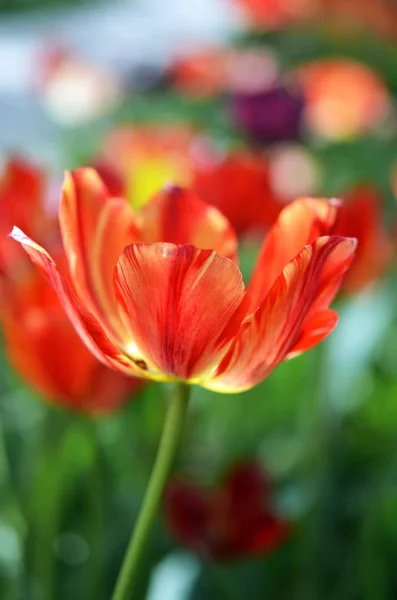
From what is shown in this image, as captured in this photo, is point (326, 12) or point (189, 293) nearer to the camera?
point (189, 293)

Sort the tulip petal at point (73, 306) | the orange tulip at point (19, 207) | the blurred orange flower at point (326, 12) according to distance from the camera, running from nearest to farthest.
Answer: the tulip petal at point (73, 306) < the orange tulip at point (19, 207) < the blurred orange flower at point (326, 12)

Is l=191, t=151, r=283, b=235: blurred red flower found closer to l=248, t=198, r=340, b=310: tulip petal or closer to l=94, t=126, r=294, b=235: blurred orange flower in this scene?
l=94, t=126, r=294, b=235: blurred orange flower

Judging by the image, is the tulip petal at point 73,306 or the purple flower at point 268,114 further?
the purple flower at point 268,114

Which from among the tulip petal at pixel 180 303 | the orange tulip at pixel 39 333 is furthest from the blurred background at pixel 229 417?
the tulip petal at pixel 180 303

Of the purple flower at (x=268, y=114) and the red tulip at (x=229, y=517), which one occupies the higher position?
the purple flower at (x=268, y=114)

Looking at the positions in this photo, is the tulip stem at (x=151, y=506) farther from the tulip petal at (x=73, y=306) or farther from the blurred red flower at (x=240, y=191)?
the blurred red flower at (x=240, y=191)

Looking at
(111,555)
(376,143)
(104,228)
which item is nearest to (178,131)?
(376,143)

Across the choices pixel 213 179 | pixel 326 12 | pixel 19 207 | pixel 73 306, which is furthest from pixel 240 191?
pixel 326 12

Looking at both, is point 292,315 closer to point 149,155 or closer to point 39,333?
point 39,333
